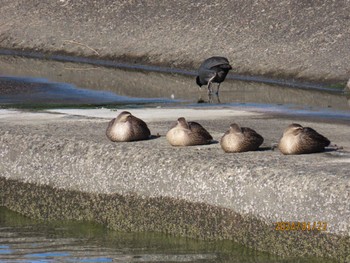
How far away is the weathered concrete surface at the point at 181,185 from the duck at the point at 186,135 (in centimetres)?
15

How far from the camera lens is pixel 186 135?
13.2m

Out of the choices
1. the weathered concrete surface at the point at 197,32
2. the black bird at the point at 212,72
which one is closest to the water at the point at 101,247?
the black bird at the point at 212,72

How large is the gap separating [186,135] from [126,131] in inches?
35.1

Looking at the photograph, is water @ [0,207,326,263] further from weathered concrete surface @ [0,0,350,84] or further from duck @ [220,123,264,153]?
Result: weathered concrete surface @ [0,0,350,84]

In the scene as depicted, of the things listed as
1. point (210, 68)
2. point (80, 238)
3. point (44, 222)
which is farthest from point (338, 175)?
point (210, 68)

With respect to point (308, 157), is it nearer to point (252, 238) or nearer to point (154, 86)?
point (252, 238)

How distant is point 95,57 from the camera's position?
32.7 m

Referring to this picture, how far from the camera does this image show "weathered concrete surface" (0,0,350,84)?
91.7ft

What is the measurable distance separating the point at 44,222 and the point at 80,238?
1.07 metres

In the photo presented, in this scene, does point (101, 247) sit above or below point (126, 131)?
below
